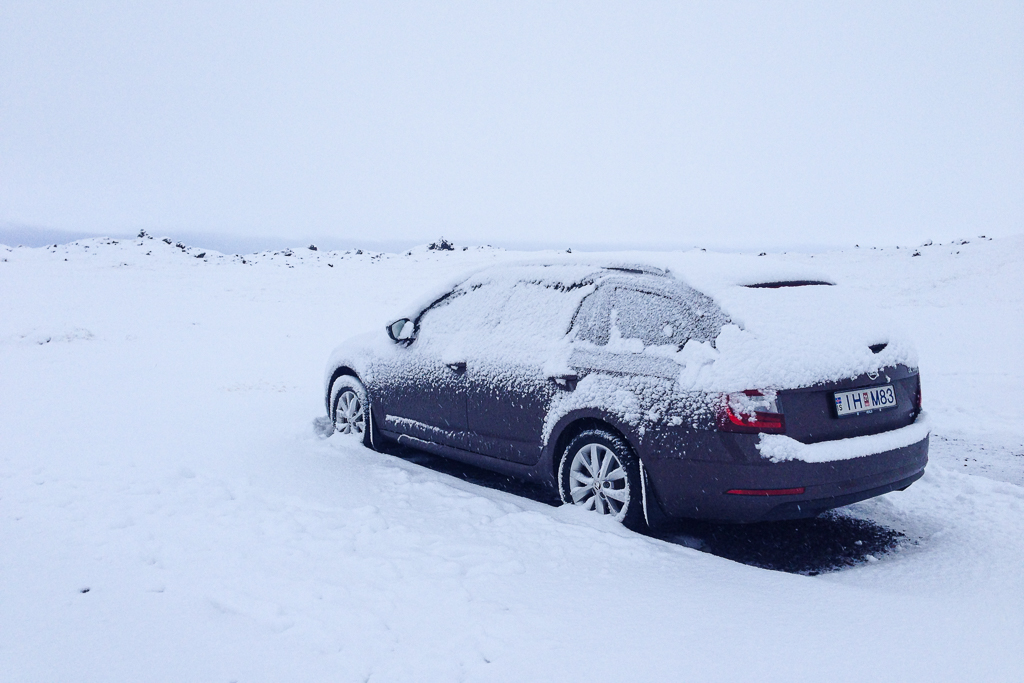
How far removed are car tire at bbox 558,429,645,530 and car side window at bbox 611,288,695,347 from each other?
64cm

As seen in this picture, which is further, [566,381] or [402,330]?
[402,330]

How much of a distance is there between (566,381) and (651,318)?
2.21 ft

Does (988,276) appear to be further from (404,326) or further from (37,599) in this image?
(37,599)

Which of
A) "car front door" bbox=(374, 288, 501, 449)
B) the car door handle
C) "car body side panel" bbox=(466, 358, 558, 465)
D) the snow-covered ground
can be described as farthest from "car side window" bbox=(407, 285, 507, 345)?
the snow-covered ground

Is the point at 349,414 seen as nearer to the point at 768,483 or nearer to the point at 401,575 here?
the point at 401,575

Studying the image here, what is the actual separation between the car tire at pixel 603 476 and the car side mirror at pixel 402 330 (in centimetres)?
197

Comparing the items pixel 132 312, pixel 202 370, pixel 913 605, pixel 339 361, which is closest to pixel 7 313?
pixel 132 312

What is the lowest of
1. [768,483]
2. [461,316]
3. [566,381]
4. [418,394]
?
[768,483]

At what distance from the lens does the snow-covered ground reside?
2.64 metres

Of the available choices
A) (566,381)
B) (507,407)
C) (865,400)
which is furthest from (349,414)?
(865,400)

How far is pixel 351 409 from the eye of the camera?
20.6ft

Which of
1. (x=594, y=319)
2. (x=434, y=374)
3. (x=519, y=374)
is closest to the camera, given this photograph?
(x=594, y=319)

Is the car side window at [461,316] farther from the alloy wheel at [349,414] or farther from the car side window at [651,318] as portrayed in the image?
the car side window at [651,318]

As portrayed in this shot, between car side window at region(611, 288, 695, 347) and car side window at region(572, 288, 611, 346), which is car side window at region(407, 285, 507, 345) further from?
car side window at region(611, 288, 695, 347)
